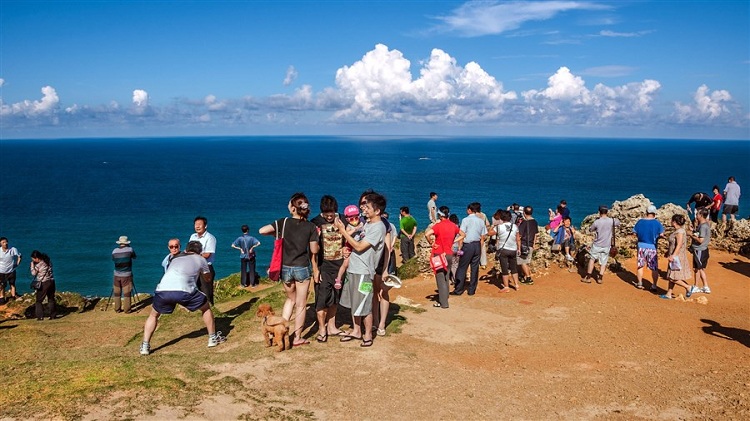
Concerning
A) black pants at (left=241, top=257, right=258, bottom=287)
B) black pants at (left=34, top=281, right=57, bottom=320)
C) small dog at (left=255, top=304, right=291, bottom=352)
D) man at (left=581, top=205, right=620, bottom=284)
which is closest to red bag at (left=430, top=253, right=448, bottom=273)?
small dog at (left=255, top=304, right=291, bottom=352)

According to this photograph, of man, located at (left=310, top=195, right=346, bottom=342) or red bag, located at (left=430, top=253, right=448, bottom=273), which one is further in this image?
red bag, located at (left=430, top=253, right=448, bottom=273)

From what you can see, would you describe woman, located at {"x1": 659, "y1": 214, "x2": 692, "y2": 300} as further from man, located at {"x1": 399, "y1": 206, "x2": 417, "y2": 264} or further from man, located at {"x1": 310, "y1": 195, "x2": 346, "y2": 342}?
man, located at {"x1": 310, "y1": 195, "x2": 346, "y2": 342}

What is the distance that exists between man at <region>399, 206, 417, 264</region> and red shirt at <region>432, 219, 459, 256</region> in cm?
524

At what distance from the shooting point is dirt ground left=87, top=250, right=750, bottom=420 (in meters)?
6.36

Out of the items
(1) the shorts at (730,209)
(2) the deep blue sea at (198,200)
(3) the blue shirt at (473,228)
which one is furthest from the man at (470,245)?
(2) the deep blue sea at (198,200)

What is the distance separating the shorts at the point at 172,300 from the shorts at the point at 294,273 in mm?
1438

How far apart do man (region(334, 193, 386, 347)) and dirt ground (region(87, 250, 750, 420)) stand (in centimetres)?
73

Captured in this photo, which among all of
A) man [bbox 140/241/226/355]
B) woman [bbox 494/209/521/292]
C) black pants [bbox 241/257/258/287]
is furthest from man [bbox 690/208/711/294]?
black pants [bbox 241/257/258/287]

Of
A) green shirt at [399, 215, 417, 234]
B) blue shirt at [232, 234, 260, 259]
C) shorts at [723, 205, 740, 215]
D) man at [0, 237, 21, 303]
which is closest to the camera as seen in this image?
man at [0, 237, 21, 303]

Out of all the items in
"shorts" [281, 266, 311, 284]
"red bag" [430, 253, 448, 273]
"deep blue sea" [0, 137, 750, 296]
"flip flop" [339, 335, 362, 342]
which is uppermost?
"shorts" [281, 266, 311, 284]

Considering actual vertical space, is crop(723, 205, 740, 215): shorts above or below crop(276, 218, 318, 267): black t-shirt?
below

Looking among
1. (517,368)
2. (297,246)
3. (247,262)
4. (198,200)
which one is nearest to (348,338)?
(297,246)

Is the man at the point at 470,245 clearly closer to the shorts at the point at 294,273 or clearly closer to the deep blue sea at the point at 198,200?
the shorts at the point at 294,273

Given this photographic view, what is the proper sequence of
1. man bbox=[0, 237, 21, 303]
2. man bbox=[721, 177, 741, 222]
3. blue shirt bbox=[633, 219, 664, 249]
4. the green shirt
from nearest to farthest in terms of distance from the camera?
blue shirt bbox=[633, 219, 664, 249]
man bbox=[0, 237, 21, 303]
the green shirt
man bbox=[721, 177, 741, 222]
